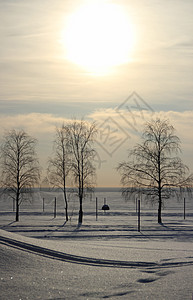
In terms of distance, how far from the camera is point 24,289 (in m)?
8.99

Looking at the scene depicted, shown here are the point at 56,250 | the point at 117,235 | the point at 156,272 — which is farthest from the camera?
the point at 117,235

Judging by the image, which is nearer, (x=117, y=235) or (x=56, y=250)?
(x=56, y=250)

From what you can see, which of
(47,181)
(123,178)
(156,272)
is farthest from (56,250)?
(47,181)

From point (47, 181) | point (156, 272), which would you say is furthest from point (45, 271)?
point (47, 181)

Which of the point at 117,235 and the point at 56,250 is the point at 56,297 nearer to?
the point at 56,250

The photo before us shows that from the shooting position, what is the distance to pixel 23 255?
36.7 feet

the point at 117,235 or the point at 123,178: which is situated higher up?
the point at 123,178

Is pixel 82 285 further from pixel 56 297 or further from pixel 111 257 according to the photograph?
pixel 111 257

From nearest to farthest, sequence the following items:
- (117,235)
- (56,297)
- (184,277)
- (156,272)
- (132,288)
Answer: (56,297) → (132,288) → (184,277) → (156,272) → (117,235)

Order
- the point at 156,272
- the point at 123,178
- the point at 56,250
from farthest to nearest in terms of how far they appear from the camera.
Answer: the point at 123,178 → the point at 56,250 → the point at 156,272

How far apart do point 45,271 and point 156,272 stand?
9.16 ft

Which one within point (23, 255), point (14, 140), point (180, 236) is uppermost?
point (14, 140)

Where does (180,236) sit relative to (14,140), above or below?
below

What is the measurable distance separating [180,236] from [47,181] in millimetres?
16630
